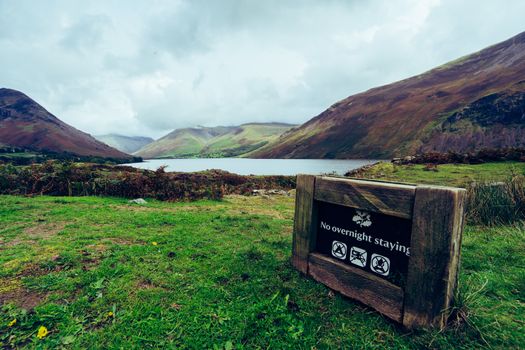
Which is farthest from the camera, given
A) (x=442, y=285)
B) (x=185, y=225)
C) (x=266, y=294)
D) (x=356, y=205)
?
(x=185, y=225)

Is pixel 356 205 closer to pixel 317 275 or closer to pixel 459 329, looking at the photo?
pixel 317 275

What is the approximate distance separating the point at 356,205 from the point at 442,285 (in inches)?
52.9

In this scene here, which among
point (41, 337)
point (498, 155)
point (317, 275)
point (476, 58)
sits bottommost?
point (41, 337)

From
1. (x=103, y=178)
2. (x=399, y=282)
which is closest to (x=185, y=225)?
(x=399, y=282)

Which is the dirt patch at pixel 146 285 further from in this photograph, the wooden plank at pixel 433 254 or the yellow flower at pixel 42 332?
the wooden plank at pixel 433 254

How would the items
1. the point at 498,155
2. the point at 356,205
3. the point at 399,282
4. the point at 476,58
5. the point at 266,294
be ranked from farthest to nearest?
the point at 476,58 → the point at 498,155 → the point at 266,294 → the point at 356,205 → the point at 399,282

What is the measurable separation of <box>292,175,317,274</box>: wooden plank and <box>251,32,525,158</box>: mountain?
311ft

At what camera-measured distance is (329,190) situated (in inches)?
159

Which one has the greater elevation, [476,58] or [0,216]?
[476,58]

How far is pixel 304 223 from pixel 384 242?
139 centimetres

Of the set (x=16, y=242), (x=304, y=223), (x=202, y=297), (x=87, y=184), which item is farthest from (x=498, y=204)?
(x=87, y=184)

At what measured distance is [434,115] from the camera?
4328 inches

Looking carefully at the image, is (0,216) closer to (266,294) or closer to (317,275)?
(266,294)

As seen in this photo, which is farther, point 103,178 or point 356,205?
point 103,178
